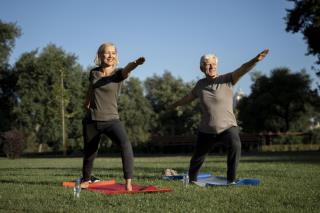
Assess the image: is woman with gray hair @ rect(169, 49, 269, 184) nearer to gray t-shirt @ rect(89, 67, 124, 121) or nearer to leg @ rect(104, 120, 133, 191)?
leg @ rect(104, 120, 133, 191)

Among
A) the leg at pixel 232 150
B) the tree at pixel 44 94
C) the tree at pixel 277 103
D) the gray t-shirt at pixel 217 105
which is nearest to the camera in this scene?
the leg at pixel 232 150

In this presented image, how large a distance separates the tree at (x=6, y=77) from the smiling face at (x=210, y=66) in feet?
141

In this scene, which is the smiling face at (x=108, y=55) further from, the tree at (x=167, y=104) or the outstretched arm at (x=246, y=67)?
the tree at (x=167, y=104)

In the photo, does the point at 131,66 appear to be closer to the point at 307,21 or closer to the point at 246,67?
the point at 246,67

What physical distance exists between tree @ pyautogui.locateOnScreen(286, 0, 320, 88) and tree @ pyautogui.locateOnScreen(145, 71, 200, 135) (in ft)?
70.3

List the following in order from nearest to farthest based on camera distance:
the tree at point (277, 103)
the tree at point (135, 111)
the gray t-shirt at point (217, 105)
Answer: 1. the gray t-shirt at point (217, 105)
2. the tree at point (277, 103)
3. the tree at point (135, 111)

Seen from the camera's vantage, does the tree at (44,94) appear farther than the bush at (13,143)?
Yes

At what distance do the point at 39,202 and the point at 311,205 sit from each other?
9.73 feet

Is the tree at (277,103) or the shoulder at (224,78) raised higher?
the tree at (277,103)

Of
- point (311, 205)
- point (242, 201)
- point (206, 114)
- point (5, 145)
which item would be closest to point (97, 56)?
point (206, 114)

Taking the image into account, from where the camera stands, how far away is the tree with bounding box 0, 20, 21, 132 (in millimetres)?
48781

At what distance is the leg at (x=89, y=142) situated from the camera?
6504mm

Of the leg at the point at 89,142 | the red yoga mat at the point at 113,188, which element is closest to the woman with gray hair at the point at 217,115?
the red yoga mat at the point at 113,188

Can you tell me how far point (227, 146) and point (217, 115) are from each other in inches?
19.4
